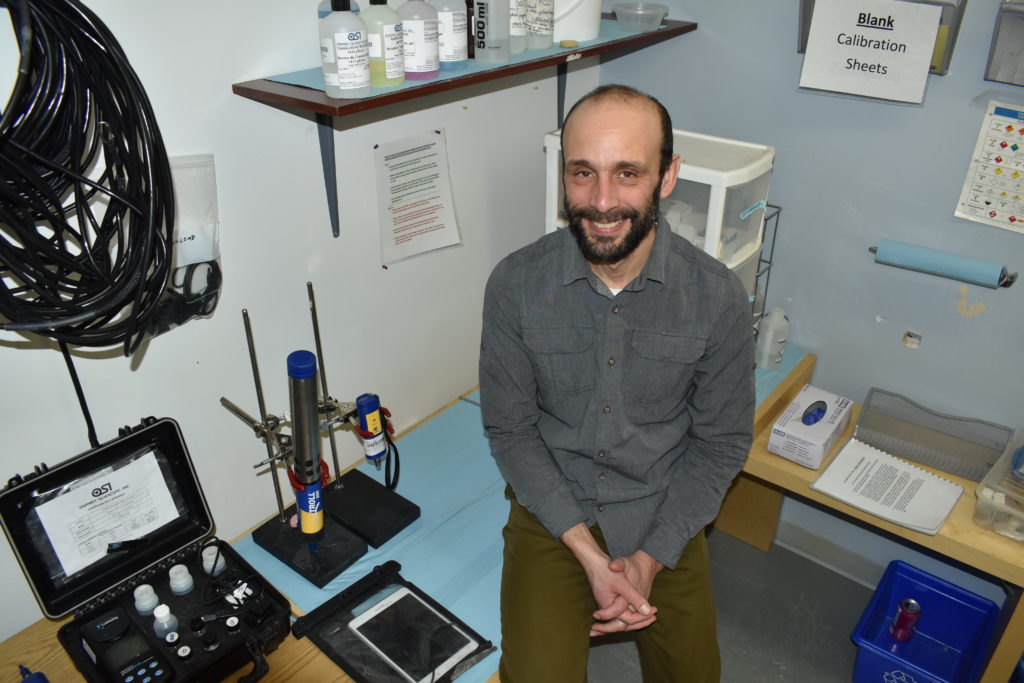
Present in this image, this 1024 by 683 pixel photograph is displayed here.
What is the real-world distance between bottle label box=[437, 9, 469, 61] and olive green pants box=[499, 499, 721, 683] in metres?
0.90

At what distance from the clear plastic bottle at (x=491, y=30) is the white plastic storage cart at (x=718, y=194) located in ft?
1.16

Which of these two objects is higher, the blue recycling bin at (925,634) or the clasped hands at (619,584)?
the clasped hands at (619,584)

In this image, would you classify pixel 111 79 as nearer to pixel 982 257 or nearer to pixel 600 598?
pixel 600 598

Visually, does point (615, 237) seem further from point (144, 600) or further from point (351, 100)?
point (144, 600)

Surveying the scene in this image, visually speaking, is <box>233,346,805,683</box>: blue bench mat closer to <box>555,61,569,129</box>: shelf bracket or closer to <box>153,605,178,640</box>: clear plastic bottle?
<box>153,605,178,640</box>: clear plastic bottle

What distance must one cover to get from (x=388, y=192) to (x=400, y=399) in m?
0.54

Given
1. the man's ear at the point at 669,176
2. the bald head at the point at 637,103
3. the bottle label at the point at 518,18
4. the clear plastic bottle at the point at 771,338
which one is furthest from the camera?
the clear plastic bottle at the point at 771,338

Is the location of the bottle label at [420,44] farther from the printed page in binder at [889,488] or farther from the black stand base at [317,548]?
the printed page in binder at [889,488]

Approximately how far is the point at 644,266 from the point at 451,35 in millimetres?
550

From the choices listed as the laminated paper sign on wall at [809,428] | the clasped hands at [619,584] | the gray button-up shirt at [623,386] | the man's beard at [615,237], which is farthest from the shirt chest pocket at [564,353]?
the laminated paper sign on wall at [809,428]

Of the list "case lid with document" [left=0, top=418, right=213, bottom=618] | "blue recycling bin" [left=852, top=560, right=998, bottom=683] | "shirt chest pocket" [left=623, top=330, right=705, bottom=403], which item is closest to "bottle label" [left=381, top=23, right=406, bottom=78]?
"shirt chest pocket" [left=623, top=330, right=705, bottom=403]

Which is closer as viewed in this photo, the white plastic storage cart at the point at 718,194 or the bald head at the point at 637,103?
the bald head at the point at 637,103

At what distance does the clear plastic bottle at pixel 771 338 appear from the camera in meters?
1.96

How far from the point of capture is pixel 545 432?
1512 mm
